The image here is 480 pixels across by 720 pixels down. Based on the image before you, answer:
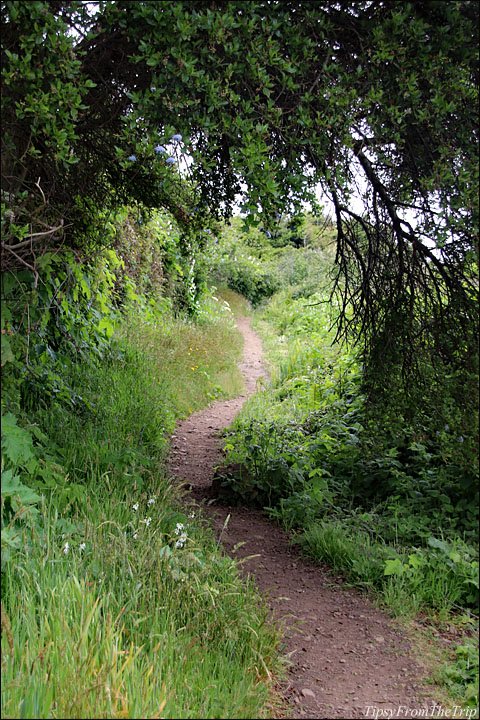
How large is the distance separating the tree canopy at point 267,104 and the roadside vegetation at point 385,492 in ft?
2.17

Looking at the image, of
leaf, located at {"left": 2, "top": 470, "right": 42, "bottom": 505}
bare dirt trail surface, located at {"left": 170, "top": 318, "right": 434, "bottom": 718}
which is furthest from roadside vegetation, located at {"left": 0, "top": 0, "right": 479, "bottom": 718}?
bare dirt trail surface, located at {"left": 170, "top": 318, "right": 434, "bottom": 718}

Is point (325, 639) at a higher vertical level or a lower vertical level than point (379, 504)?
lower

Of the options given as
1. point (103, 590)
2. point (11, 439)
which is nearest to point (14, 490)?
point (11, 439)

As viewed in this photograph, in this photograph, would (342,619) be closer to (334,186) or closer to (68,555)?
(68,555)

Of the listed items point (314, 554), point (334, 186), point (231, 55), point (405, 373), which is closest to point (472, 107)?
point (334, 186)

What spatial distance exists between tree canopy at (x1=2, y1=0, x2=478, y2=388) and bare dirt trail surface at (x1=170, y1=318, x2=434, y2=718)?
183 cm

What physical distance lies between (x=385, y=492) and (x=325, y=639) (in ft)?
5.72

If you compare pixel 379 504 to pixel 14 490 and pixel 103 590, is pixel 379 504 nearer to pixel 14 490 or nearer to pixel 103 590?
pixel 103 590

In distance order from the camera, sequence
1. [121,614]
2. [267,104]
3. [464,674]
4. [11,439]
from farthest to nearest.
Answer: [267,104] < [11,439] < [464,674] < [121,614]

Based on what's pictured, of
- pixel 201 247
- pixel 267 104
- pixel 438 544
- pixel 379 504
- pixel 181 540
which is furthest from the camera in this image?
pixel 201 247

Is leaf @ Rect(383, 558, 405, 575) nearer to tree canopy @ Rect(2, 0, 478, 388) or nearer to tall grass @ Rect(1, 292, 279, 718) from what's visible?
tall grass @ Rect(1, 292, 279, 718)

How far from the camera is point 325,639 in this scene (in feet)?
10.7

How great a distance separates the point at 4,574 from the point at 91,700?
34.4 inches

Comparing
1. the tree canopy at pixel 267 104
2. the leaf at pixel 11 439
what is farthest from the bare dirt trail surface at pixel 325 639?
the tree canopy at pixel 267 104
